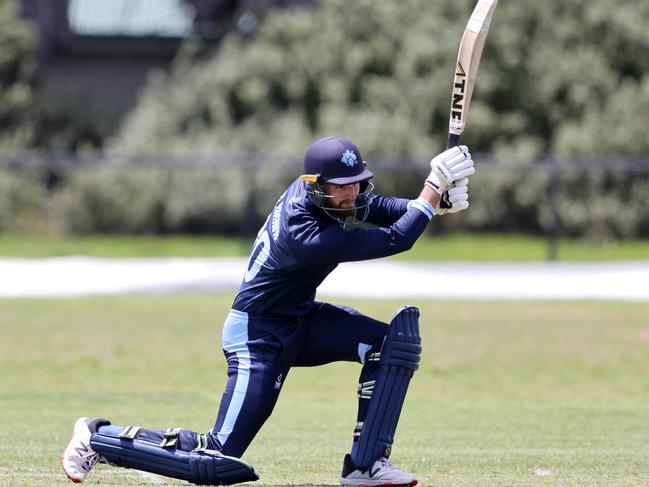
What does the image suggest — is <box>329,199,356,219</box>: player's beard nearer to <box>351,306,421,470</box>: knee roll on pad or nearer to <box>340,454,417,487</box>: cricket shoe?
<box>351,306,421,470</box>: knee roll on pad

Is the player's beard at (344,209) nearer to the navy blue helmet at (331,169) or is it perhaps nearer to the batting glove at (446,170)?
the navy blue helmet at (331,169)

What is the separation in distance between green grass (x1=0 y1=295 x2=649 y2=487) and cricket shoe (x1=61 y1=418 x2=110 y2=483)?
0.28 ft

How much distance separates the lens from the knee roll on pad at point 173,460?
642cm

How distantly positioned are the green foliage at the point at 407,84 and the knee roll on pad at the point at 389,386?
21.1m

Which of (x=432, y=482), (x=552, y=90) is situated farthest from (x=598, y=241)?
(x=432, y=482)

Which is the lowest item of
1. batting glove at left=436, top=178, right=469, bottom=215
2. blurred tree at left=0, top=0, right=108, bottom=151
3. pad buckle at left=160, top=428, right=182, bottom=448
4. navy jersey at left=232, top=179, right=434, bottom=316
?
pad buckle at left=160, top=428, right=182, bottom=448

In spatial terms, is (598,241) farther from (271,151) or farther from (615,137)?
(271,151)

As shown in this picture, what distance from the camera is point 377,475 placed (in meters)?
6.62

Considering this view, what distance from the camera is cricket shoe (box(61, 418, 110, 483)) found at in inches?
259

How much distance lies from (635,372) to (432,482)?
791cm

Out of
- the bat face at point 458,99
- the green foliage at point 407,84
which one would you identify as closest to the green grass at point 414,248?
the green foliage at point 407,84

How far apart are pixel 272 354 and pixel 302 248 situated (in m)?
0.68

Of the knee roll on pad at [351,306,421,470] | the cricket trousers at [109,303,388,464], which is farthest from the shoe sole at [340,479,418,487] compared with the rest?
the cricket trousers at [109,303,388,464]

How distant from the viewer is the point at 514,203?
1073 inches
